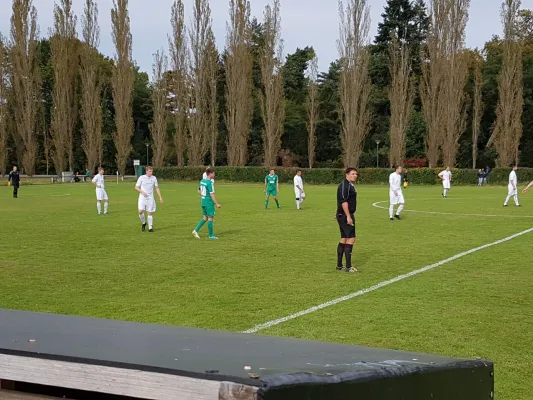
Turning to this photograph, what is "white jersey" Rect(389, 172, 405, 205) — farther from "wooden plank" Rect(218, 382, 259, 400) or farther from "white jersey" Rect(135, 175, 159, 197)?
"wooden plank" Rect(218, 382, 259, 400)

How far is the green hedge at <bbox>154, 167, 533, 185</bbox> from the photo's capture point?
205ft

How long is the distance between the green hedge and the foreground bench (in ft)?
203

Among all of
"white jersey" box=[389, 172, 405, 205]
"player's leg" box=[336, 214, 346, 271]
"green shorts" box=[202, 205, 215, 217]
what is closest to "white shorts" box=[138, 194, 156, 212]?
"green shorts" box=[202, 205, 215, 217]

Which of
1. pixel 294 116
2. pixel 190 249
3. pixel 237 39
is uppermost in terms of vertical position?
pixel 237 39

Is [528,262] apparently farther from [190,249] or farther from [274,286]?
[190,249]

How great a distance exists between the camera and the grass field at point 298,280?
318 inches

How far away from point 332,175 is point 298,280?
2127 inches

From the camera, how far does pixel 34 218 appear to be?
25.9 meters

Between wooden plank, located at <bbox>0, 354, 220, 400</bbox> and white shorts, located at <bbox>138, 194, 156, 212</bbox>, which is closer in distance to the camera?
wooden plank, located at <bbox>0, 354, 220, 400</bbox>

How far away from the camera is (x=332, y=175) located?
65.6 metres

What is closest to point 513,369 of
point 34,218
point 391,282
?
point 391,282

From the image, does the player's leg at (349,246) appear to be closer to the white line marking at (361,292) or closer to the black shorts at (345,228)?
the black shorts at (345,228)

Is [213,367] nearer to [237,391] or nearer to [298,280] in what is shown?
[237,391]

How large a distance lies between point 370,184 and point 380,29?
74.5 feet
